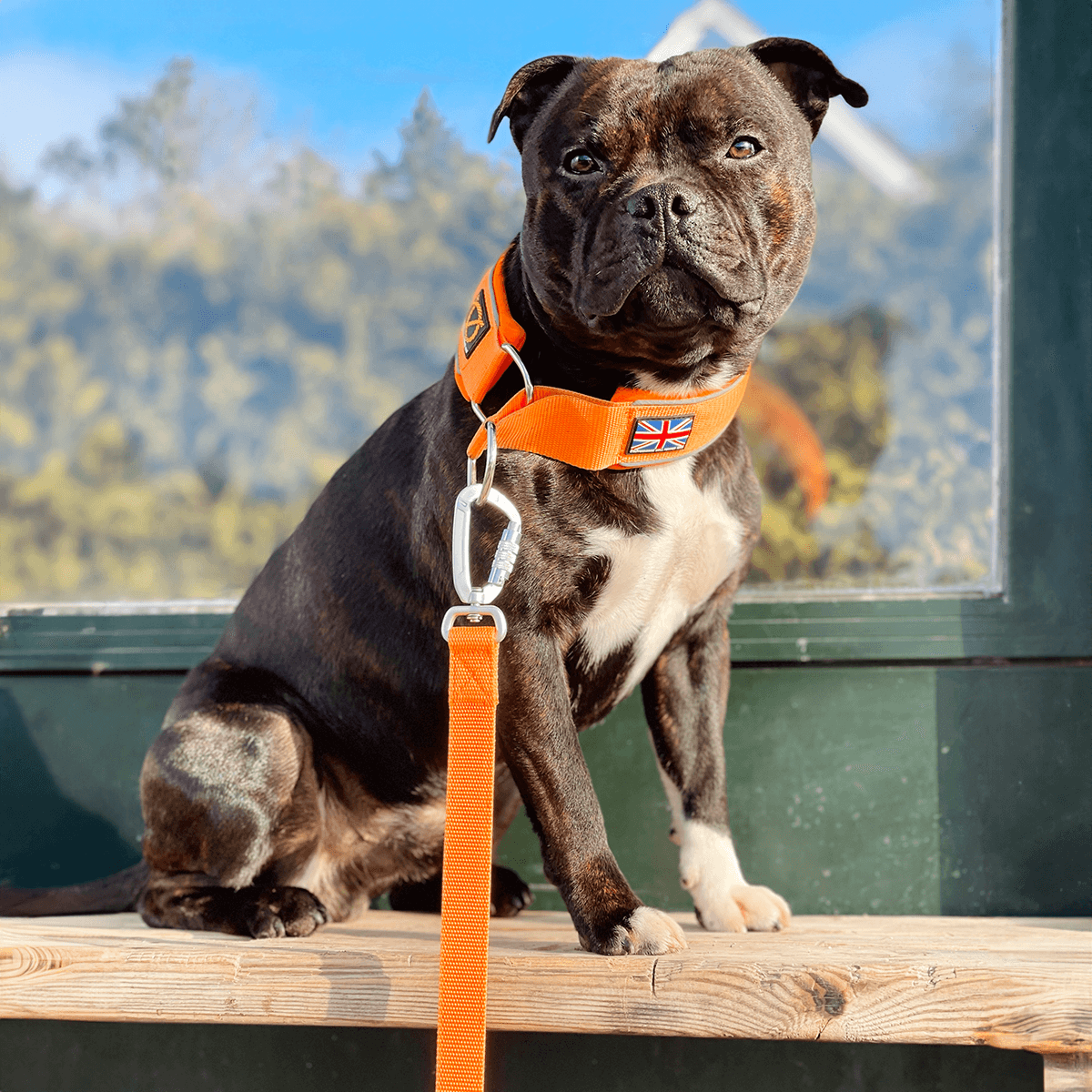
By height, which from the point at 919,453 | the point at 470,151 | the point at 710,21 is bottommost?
the point at 919,453

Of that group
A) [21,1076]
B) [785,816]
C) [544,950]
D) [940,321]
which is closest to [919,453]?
[940,321]

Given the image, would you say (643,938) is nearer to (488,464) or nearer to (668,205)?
(488,464)

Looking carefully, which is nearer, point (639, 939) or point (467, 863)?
point (467, 863)

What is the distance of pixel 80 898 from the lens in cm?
207

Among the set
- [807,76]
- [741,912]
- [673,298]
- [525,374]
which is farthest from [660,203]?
[741,912]

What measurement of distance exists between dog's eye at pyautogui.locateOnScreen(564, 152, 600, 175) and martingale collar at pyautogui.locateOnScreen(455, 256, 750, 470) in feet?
0.73

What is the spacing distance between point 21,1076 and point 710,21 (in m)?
2.84

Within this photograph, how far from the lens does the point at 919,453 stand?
2.44 meters

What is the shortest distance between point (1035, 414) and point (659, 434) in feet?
3.81

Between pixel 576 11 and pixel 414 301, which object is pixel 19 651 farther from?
pixel 576 11

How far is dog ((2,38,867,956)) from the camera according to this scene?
151 cm

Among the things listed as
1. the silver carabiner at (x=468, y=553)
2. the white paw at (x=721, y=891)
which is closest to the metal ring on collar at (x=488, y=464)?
the silver carabiner at (x=468, y=553)

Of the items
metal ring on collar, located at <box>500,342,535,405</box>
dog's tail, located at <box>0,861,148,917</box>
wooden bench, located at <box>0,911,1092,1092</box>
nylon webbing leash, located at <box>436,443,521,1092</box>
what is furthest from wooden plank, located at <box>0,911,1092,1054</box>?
metal ring on collar, located at <box>500,342,535,405</box>

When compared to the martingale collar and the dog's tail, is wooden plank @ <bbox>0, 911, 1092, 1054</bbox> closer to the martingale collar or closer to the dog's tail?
the dog's tail
